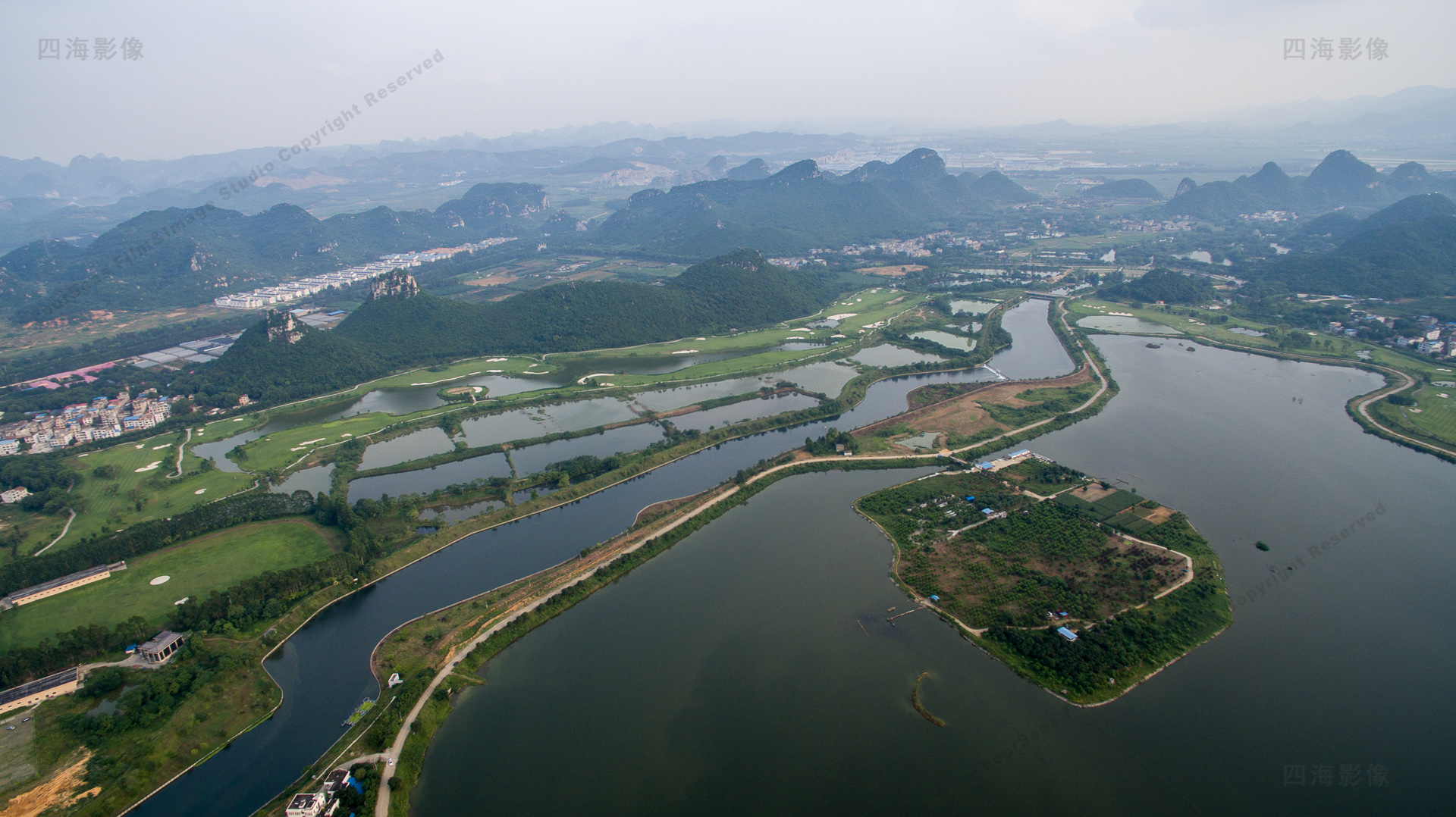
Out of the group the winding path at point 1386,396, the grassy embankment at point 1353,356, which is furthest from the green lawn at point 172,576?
the grassy embankment at point 1353,356

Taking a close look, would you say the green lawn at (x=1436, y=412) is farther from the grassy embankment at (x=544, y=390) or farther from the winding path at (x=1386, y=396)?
the grassy embankment at (x=544, y=390)

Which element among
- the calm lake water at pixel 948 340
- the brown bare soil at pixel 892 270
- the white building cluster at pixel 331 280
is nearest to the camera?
the calm lake water at pixel 948 340

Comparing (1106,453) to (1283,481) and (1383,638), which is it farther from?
(1383,638)

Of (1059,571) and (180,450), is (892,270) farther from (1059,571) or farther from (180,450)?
(180,450)

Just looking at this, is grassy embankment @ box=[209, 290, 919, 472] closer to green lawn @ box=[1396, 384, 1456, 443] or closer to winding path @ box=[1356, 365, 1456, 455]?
winding path @ box=[1356, 365, 1456, 455]

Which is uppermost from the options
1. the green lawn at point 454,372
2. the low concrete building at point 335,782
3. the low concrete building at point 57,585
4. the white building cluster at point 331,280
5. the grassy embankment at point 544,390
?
the white building cluster at point 331,280

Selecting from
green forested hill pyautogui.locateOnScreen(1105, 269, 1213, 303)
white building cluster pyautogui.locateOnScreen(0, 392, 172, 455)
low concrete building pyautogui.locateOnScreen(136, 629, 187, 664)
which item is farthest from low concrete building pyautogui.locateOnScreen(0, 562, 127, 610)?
green forested hill pyautogui.locateOnScreen(1105, 269, 1213, 303)

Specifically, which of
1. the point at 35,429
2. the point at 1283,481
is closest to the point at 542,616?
the point at 1283,481
